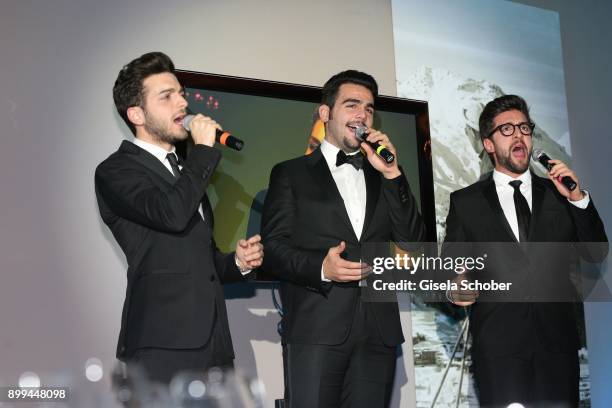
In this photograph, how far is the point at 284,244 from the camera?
2.72m

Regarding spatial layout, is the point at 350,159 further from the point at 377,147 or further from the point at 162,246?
the point at 162,246

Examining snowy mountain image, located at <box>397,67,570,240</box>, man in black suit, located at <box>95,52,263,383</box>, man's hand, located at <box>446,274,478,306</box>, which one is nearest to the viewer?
man in black suit, located at <box>95,52,263,383</box>

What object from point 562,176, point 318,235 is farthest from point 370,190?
point 562,176

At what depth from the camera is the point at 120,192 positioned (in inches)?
93.9

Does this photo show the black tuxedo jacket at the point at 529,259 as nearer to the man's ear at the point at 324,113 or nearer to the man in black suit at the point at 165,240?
the man's ear at the point at 324,113

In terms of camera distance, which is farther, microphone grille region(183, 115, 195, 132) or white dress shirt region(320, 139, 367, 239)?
white dress shirt region(320, 139, 367, 239)

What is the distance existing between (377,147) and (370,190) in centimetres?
19

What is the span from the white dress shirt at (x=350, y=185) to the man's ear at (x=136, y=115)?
2.62 ft

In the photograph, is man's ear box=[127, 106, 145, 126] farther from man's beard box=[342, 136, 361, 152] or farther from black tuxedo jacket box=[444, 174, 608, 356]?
black tuxedo jacket box=[444, 174, 608, 356]

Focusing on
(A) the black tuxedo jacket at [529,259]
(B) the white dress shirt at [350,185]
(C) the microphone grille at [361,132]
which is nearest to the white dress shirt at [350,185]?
(B) the white dress shirt at [350,185]

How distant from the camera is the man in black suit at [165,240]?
7.55 feet

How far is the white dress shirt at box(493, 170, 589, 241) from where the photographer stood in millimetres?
3109

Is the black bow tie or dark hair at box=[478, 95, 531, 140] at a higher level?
dark hair at box=[478, 95, 531, 140]

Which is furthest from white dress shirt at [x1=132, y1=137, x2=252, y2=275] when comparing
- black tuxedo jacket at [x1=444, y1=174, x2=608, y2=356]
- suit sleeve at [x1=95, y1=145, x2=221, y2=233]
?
black tuxedo jacket at [x1=444, y1=174, x2=608, y2=356]
